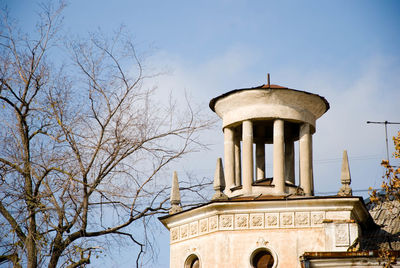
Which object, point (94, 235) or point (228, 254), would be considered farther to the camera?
point (94, 235)

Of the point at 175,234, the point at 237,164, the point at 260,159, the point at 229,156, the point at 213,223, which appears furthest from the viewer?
the point at 260,159

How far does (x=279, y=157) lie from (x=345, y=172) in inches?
87.8

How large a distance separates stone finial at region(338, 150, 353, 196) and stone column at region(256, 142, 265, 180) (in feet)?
15.3

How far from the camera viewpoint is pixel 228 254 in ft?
81.9

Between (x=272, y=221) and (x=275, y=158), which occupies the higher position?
(x=275, y=158)

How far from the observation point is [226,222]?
25297 mm

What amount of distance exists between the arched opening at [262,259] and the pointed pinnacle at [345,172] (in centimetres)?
325

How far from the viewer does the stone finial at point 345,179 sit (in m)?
25.1

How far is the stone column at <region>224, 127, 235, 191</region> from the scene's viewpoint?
2761 cm

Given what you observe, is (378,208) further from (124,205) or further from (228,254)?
(124,205)

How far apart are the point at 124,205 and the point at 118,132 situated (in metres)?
2.48

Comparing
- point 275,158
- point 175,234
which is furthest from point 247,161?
point 175,234

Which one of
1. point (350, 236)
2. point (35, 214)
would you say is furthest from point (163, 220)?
point (350, 236)

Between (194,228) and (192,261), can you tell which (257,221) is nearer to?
(194,228)
